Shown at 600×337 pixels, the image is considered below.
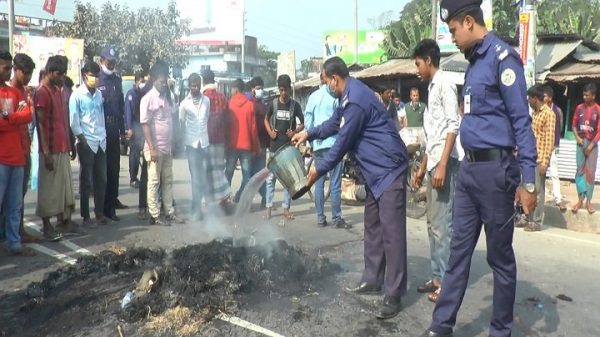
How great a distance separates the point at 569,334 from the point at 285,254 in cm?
242

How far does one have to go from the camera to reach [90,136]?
7.05m

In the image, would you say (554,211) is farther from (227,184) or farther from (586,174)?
(227,184)

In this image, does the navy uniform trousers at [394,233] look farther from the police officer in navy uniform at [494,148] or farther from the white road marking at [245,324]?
the white road marking at [245,324]

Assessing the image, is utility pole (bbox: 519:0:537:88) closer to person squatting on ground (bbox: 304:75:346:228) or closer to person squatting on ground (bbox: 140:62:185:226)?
person squatting on ground (bbox: 304:75:346:228)

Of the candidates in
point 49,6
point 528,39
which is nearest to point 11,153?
point 528,39

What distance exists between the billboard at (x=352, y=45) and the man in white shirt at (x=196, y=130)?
111 feet

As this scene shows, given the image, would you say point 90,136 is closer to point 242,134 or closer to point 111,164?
point 111,164

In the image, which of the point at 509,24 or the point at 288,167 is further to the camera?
the point at 509,24

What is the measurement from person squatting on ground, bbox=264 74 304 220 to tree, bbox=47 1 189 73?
19.4 meters

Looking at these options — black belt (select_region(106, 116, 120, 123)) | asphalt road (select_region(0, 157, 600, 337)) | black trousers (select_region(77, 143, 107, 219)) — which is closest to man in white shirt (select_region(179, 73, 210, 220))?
asphalt road (select_region(0, 157, 600, 337))

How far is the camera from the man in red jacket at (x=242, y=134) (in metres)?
8.43

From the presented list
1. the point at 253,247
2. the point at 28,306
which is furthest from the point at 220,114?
the point at 28,306

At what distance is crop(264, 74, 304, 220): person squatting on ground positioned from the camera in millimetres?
8000

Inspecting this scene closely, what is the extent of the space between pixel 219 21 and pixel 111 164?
119 ft
